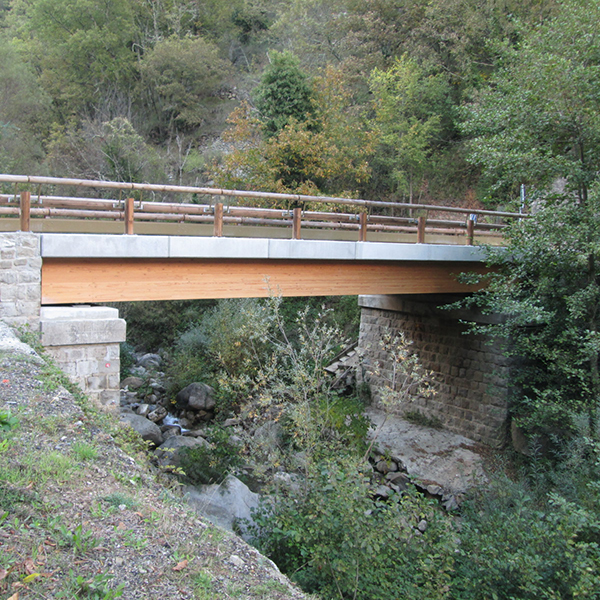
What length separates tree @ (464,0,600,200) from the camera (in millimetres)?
9555

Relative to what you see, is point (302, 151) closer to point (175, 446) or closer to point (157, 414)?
point (157, 414)

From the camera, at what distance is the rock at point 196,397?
14.8m

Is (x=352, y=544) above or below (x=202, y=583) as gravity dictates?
below

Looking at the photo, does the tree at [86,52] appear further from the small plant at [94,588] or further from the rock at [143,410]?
the small plant at [94,588]

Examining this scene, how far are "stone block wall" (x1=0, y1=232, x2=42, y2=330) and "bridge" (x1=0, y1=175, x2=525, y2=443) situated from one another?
14 mm

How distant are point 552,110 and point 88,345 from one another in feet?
29.1

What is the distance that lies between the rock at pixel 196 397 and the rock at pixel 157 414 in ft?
1.67

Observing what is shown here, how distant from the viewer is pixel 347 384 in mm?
16734

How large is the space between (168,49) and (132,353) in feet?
61.6

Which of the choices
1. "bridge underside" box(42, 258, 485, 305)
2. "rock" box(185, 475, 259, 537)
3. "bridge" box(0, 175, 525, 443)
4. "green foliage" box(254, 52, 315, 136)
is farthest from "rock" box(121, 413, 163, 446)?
"green foliage" box(254, 52, 315, 136)

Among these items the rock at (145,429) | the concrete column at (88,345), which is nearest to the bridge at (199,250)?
the concrete column at (88,345)

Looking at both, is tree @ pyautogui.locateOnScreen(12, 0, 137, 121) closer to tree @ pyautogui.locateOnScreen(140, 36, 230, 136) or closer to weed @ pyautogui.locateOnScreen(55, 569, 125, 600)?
tree @ pyautogui.locateOnScreen(140, 36, 230, 136)

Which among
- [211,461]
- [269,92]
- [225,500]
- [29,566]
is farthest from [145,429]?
[269,92]

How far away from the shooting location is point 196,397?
1492cm
